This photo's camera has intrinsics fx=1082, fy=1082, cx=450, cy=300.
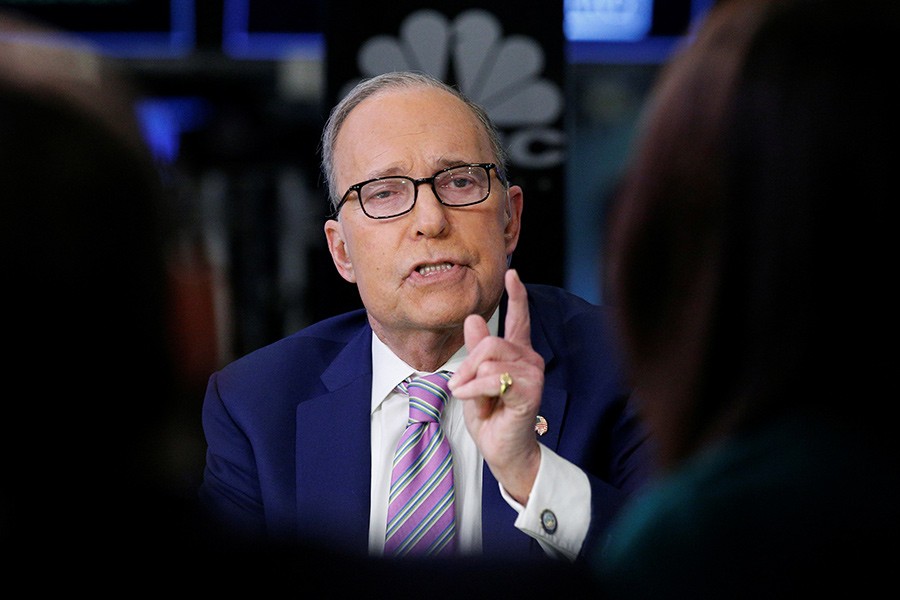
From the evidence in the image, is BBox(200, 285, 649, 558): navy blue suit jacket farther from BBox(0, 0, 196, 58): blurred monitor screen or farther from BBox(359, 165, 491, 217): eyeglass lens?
BBox(0, 0, 196, 58): blurred monitor screen

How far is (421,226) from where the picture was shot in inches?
76.6

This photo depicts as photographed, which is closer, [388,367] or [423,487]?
[423,487]

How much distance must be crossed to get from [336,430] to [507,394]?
18.4 inches

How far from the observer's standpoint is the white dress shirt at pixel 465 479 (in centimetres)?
165

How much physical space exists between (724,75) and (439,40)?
2.15m

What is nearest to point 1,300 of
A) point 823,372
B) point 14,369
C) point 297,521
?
point 14,369

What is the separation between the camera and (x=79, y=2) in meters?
3.97

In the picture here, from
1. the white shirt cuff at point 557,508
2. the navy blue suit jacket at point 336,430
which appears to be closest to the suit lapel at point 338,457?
the navy blue suit jacket at point 336,430

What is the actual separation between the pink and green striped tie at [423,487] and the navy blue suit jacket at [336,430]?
61 millimetres

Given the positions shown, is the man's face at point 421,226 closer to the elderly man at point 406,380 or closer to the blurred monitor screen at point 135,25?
the elderly man at point 406,380

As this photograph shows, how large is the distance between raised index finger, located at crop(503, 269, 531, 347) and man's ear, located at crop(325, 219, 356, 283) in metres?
0.59

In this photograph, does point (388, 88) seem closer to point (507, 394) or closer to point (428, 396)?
point (428, 396)

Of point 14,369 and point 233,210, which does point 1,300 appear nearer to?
point 14,369

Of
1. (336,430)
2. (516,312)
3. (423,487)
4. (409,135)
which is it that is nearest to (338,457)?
(336,430)
